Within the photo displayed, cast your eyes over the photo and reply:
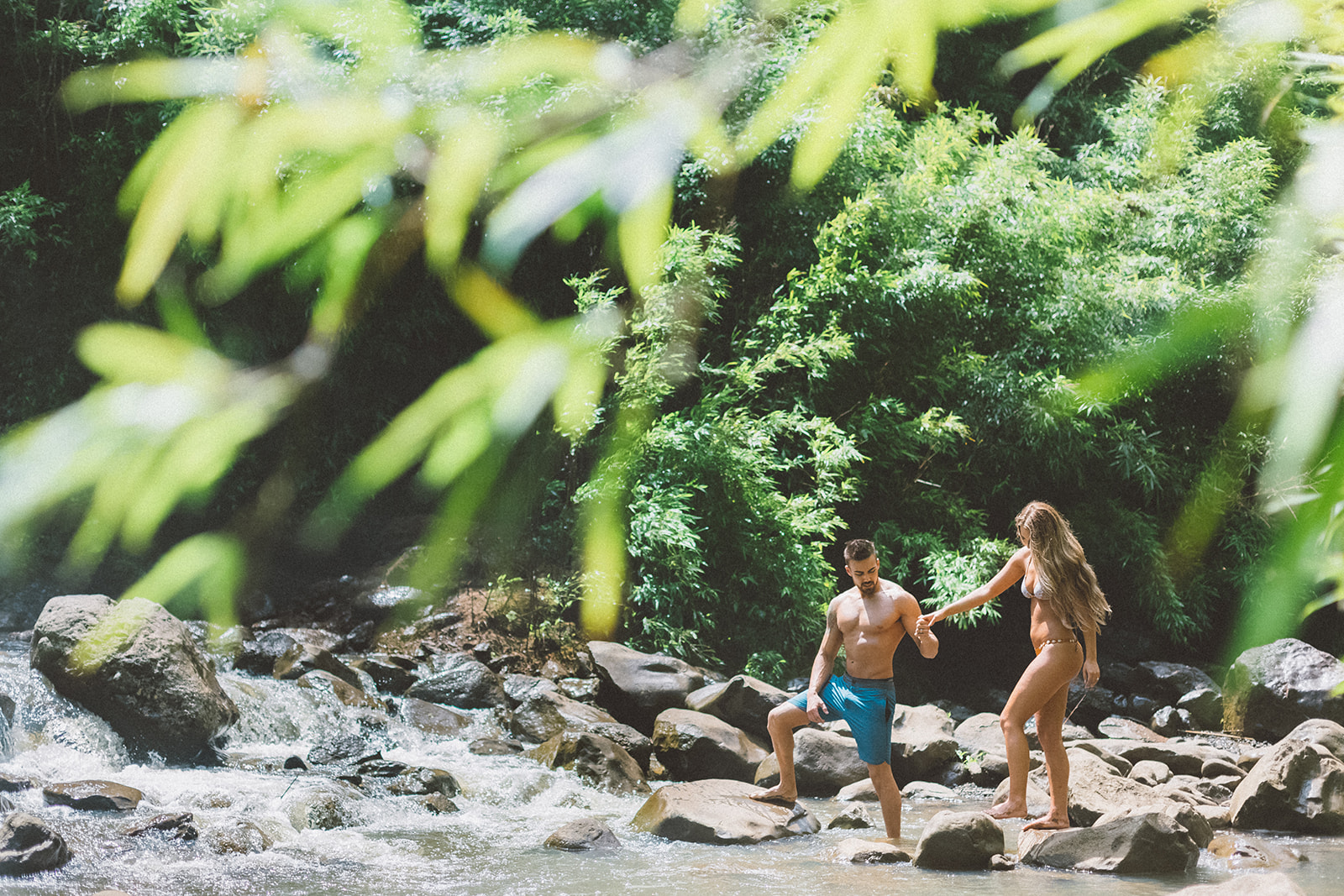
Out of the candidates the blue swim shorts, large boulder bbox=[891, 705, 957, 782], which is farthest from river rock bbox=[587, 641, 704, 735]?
the blue swim shorts

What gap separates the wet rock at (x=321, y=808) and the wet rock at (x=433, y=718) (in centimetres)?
158

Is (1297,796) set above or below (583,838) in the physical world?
below

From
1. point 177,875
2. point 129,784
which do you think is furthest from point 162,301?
point 177,875

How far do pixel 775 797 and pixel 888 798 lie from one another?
1.90ft

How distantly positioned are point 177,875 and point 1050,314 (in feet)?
25.1

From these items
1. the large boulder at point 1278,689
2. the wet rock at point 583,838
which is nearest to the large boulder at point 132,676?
the wet rock at point 583,838

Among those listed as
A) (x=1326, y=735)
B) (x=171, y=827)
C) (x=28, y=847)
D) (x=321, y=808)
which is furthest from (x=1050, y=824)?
(x=28, y=847)

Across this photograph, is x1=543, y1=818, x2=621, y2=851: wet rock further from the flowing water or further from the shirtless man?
the shirtless man

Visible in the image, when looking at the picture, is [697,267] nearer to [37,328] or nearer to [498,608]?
[498,608]

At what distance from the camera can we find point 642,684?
6703 mm

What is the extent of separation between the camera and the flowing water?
3504 millimetres

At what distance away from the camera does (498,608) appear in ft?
27.6

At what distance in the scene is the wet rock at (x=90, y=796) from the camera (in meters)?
4.36

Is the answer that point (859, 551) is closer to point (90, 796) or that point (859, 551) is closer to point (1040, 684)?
point (1040, 684)
